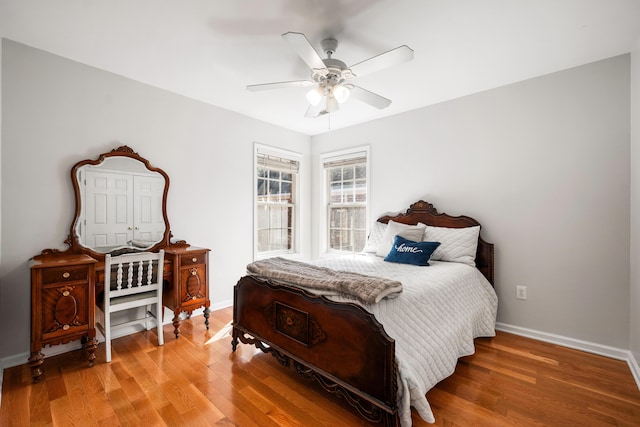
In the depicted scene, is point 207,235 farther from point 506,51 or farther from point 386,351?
point 506,51

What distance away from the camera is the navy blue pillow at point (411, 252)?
2.83 metres

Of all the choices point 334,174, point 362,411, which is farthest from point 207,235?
point 362,411

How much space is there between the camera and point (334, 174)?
4.70 metres

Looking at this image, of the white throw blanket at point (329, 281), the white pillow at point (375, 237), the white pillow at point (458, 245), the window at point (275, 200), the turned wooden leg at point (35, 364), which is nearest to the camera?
the white throw blanket at point (329, 281)

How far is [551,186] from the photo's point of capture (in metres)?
2.73

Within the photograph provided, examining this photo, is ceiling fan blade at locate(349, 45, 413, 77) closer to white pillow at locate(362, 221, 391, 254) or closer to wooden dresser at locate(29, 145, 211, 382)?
white pillow at locate(362, 221, 391, 254)

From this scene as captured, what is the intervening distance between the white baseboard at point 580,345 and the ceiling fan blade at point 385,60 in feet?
8.99

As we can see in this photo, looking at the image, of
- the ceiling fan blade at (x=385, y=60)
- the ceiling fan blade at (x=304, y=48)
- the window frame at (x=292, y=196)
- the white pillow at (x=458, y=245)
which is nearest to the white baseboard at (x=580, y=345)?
the white pillow at (x=458, y=245)

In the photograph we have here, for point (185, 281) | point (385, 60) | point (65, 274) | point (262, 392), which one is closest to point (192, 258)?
point (185, 281)

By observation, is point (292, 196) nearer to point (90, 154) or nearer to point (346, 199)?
point (346, 199)

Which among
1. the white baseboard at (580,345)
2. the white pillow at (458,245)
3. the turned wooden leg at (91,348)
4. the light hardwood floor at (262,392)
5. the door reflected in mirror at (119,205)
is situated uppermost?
the door reflected in mirror at (119,205)

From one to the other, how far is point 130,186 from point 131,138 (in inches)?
19.1

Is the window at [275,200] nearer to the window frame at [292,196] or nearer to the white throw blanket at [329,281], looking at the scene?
the window frame at [292,196]

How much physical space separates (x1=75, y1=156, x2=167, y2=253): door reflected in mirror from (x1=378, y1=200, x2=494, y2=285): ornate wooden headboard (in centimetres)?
269
